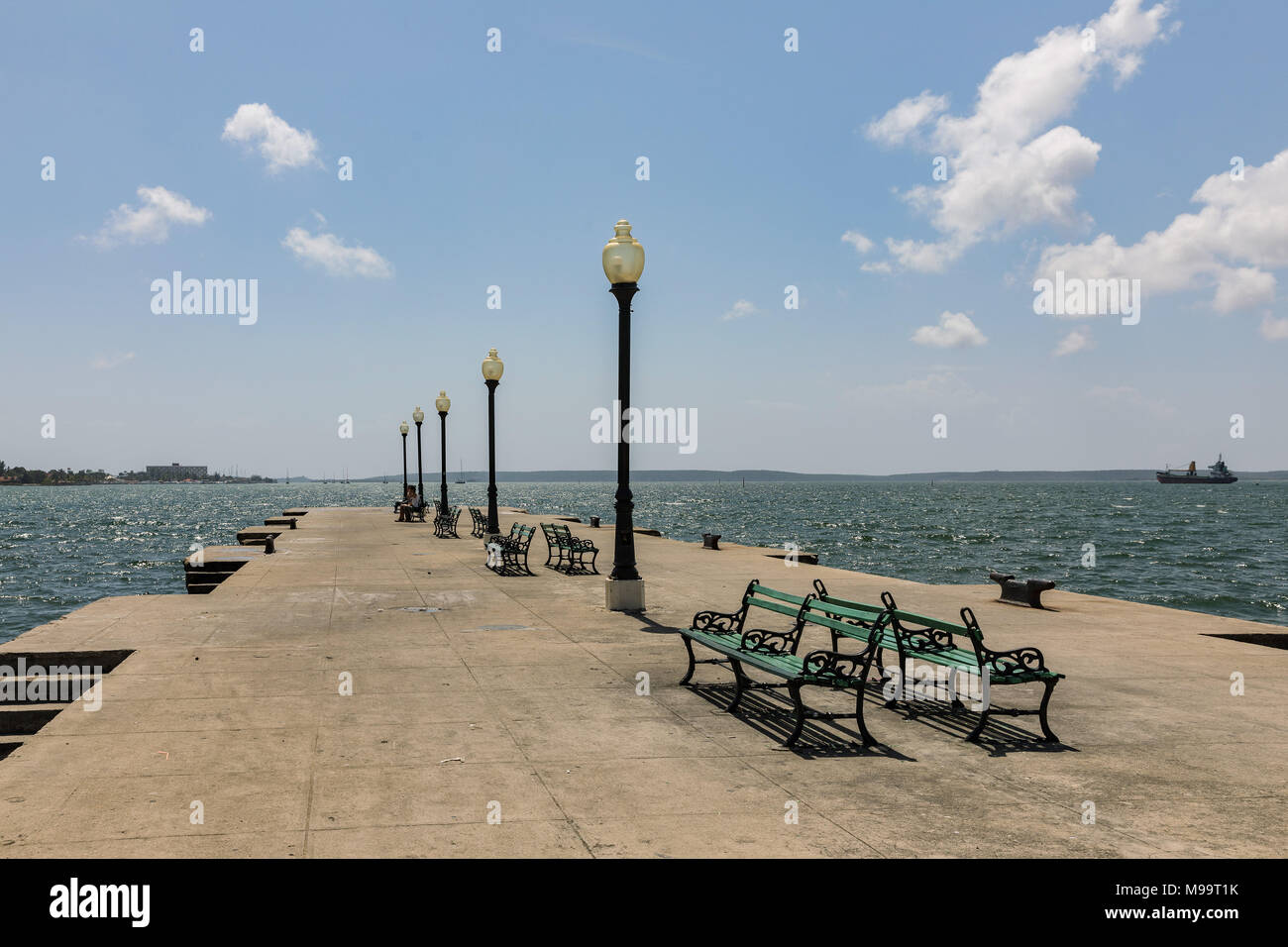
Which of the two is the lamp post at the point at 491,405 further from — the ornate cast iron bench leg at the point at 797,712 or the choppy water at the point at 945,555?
the ornate cast iron bench leg at the point at 797,712

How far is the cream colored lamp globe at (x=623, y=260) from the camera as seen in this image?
1346 centimetres

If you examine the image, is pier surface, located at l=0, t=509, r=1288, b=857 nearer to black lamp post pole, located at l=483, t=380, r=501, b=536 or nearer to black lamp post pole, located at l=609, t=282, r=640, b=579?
black lamp post pole, located at l=609, t=282, r=640, b=579

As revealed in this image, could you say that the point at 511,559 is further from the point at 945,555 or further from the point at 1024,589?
the point at 945,555

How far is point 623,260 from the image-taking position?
13.5 meters

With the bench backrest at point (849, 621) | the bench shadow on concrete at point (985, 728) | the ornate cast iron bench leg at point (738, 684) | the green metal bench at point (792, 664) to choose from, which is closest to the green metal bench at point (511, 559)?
the green metal bench at point (792, 664)

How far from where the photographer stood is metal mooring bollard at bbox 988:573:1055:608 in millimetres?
13844

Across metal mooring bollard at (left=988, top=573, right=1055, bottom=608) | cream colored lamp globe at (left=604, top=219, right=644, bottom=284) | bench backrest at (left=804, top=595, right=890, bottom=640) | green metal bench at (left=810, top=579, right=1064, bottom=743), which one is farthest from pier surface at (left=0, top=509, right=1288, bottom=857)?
cream colored lamp globe at (left=604, top=219, right=644, bottom=284)

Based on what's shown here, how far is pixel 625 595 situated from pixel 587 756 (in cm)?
692

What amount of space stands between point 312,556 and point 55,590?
64.5 ft

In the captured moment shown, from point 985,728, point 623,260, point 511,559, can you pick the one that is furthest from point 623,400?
point 985,728

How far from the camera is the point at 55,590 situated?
35.3 m

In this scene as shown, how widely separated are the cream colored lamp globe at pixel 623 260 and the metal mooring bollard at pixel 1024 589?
727cm
